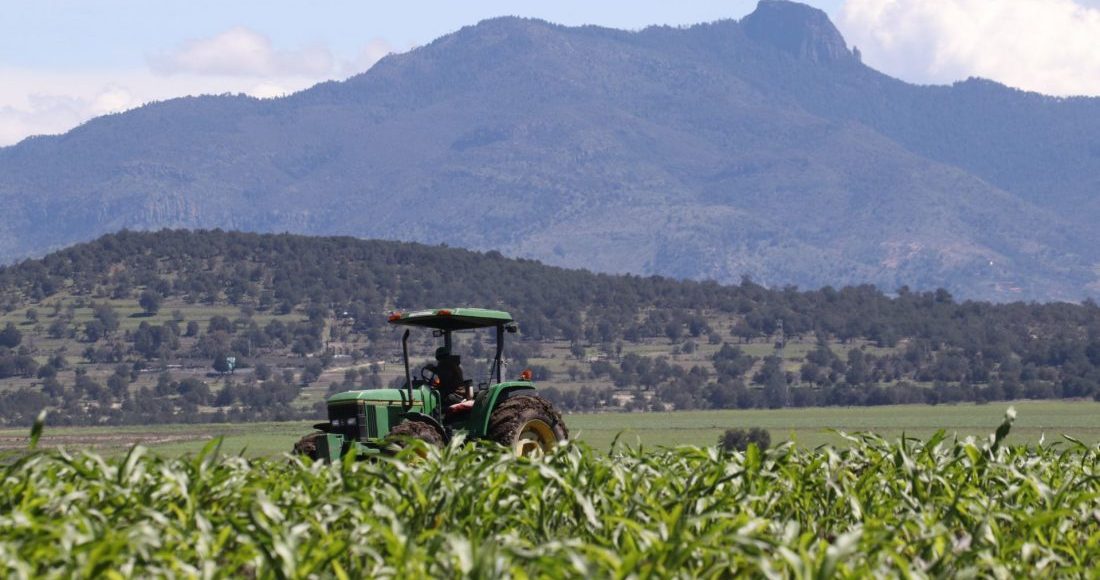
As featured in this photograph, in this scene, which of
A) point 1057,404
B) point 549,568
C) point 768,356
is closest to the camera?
point 549,568

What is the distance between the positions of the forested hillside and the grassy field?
38.4 ft

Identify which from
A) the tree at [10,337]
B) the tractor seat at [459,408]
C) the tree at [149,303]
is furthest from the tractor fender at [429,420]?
the tree at [149,303]

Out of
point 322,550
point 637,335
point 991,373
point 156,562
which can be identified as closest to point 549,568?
point 322,550

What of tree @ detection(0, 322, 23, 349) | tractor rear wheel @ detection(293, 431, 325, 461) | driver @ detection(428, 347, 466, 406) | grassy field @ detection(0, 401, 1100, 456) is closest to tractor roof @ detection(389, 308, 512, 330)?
driver @ detection(428, 347, 466, 406)

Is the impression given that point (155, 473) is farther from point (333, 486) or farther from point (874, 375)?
point (874, 375)

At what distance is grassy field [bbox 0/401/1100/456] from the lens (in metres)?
82.0

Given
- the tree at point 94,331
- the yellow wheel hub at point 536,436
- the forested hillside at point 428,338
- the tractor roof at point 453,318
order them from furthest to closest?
the tree at point 94,331 < the forested hillside at point 428,338 < the tractor roof at point 453,318 < the yellow wheel hub at point 536,436

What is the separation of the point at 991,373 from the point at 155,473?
143 m

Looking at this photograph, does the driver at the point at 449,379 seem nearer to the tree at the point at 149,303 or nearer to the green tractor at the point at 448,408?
the green tractor at the point at 448,408

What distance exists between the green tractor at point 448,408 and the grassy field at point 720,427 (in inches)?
2086

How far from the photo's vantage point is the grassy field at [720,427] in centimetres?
8200

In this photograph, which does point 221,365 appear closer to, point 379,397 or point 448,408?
point 379,397

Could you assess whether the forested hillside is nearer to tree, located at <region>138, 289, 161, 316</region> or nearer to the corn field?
tree, located at <region>138, 289, 161, 316</region>

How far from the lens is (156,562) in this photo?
7.54 meters
